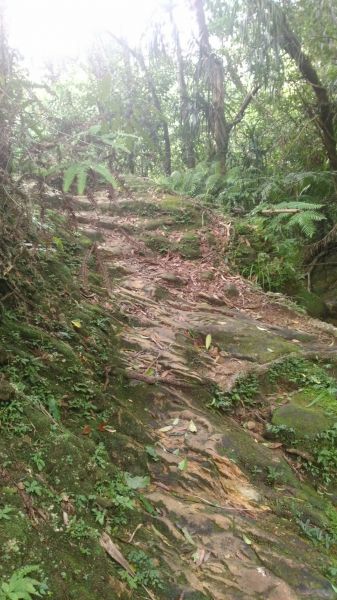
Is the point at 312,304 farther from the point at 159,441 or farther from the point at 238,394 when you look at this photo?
the point at 159,441

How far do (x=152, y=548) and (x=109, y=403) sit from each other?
1.09 meters

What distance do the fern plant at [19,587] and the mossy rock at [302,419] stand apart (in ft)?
8.09

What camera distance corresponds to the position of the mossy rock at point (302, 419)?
3.70 meters

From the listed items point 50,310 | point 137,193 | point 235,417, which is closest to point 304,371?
point 235,417

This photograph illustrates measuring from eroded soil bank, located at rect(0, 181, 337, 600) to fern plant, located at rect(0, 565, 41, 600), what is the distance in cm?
7

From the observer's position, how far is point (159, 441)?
323 centimetres

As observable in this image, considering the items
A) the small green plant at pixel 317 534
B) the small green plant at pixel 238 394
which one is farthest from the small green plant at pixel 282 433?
the small green plant at pixel 317 534

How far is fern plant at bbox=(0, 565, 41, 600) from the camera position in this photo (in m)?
1.63

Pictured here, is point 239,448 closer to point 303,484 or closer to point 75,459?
point 303,484

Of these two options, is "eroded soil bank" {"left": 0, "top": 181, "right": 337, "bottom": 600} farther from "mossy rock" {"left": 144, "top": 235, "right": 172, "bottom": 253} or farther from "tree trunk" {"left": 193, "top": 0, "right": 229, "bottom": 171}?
"tree trunk" {"left": 193, "top": 0, "right": 229, "bottom": 171}

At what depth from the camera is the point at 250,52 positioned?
7.46 meters

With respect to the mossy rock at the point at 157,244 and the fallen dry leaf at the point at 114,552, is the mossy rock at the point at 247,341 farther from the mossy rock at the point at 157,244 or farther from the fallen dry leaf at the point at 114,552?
the fallen dry leaf at the point at 114,552

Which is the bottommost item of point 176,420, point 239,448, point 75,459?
point 239,448

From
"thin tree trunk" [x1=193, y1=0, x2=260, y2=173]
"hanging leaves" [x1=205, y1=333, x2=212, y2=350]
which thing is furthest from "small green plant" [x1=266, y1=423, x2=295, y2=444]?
"thin tree trunk" [x1=193, y1=0, x2=260, y2=173]
